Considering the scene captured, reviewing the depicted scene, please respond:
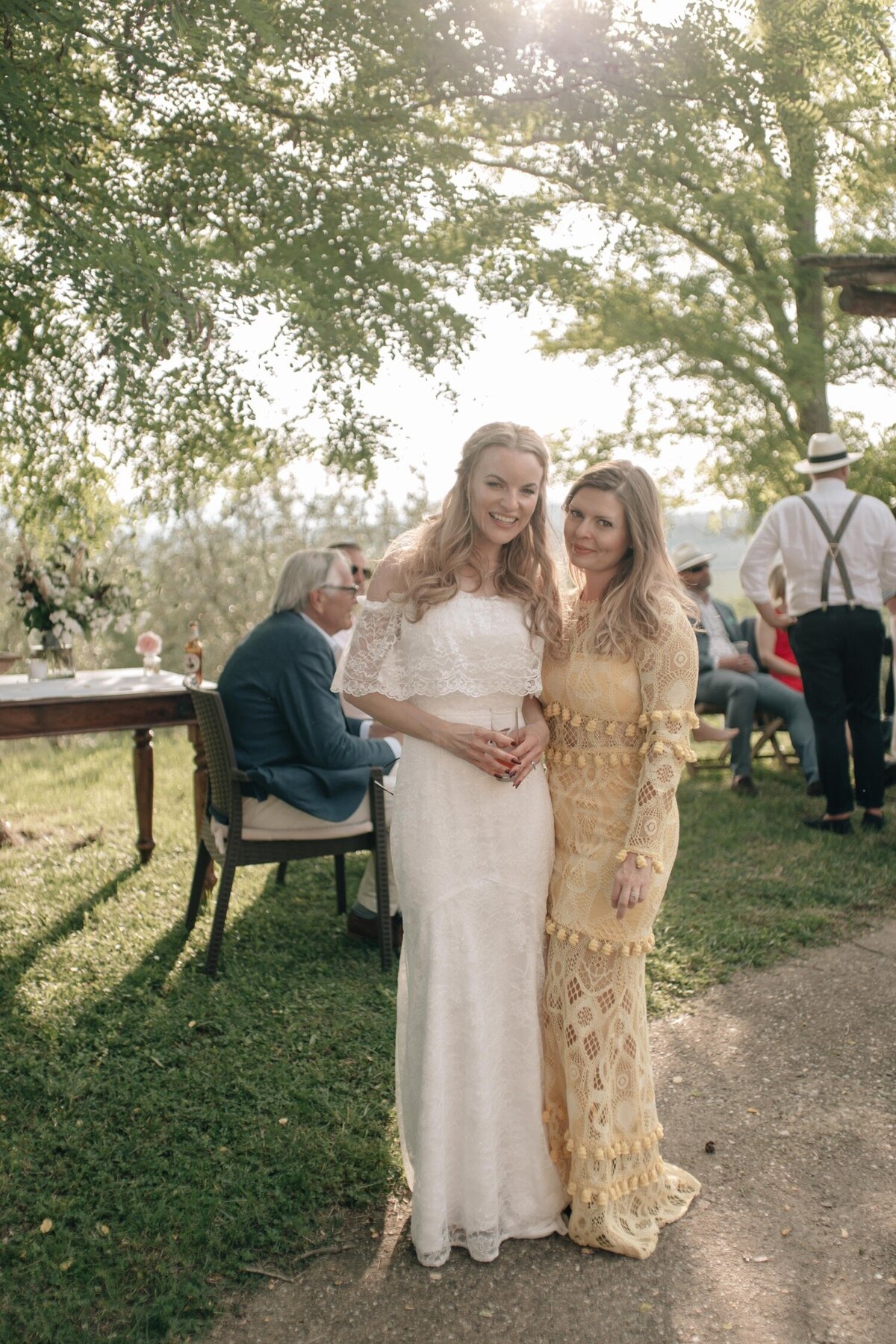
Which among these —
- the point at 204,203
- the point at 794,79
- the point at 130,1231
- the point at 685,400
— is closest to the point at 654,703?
the point at 130,1231

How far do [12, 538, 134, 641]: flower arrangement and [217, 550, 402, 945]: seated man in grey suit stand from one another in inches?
101

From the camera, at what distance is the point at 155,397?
177 inches

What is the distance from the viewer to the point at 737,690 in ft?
28.1

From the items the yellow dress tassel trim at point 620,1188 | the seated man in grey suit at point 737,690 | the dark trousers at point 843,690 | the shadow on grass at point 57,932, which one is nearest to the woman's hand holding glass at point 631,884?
the yellow dress tassel trim at point 620,1188

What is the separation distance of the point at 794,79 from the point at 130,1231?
20.2 ft

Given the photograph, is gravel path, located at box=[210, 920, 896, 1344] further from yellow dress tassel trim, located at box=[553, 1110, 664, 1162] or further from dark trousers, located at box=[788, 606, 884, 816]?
dark trousers, located at box=[788, 606, 884, 816]

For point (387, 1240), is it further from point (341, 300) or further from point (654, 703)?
point (341, 300)

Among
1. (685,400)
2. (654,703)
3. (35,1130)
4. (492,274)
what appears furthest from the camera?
(685,400)

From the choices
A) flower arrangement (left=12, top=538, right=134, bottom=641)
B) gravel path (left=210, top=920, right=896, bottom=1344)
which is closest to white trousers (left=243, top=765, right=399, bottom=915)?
gravel path (left=210, top=920, right=896, bottom=1344)

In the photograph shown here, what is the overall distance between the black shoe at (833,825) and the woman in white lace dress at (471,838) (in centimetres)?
458

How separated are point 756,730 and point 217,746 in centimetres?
554

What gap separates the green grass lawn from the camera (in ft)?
9.41

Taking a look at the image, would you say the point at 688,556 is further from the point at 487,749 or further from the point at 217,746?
the point at 487,749
